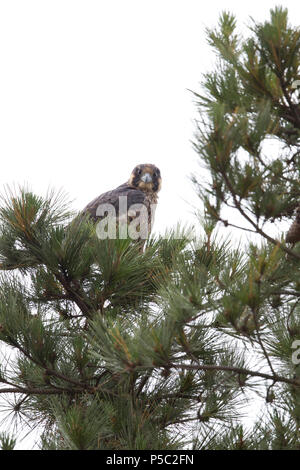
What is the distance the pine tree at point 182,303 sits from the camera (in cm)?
274

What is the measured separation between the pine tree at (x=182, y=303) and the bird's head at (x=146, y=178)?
226 cm

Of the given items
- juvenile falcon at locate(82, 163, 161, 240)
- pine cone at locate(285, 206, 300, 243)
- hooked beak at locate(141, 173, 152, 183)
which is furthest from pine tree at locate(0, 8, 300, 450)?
hooked beak at locate(141, 173, 152, 183)

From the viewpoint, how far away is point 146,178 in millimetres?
6316

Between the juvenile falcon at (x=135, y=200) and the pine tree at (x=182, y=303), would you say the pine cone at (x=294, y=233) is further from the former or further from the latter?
the juvenile falcon at (x=135, y=200)

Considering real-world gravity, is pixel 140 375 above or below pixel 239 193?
below

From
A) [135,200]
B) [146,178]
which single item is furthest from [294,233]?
[146,178]

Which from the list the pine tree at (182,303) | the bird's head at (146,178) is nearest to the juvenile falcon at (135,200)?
the bird's head at (146,178)

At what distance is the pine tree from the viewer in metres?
2.74

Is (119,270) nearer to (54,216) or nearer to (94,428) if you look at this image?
(54,216)

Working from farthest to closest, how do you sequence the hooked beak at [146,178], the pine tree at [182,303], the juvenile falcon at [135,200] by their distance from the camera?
the hooked beak at [146,178], the juvenile falcon at [135,200], the pine tree at [182,303]

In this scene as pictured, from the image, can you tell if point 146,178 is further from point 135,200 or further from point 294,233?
point 294,233

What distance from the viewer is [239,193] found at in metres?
2.67

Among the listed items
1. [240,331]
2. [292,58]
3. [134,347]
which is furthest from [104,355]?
[292,58]

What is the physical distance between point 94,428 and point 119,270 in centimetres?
91
